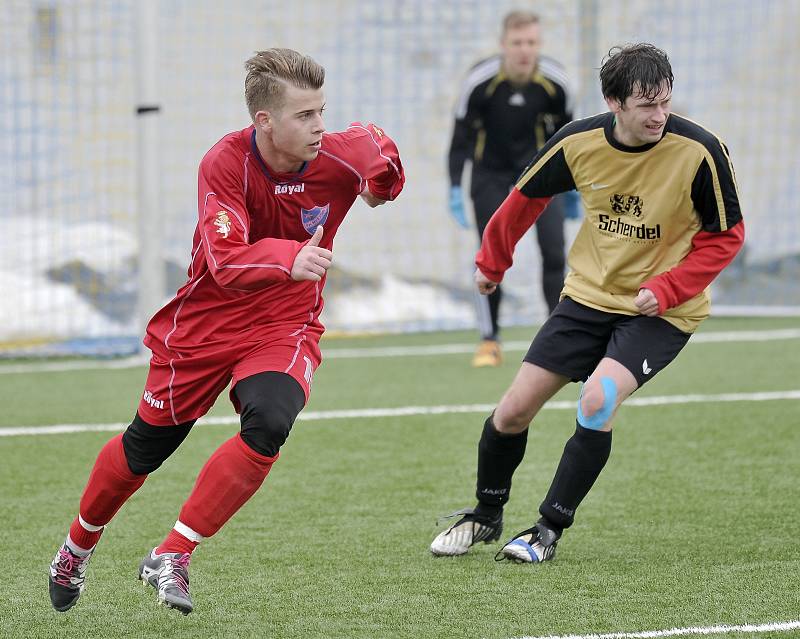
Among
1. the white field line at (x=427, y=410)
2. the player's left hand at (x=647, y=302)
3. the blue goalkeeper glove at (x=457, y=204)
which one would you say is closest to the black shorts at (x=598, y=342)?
the player's left hand at (x=647, y=302)

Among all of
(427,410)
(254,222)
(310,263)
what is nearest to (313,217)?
(254,222)

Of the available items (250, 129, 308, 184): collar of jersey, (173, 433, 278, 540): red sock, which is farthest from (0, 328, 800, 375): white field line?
(173, 433, 278, 540): red sock

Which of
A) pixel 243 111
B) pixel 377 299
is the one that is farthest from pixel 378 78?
pixel 377 299

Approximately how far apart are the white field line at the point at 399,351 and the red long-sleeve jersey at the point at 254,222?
16.2ft

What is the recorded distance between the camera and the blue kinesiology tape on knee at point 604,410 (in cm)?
377

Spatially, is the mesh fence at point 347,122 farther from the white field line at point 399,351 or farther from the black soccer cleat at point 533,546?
the black soccer cleat at point 533,546

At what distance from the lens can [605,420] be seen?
151 inches

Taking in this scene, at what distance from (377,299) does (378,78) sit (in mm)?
1843

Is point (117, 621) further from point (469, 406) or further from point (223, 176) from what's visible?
point (469, 406)

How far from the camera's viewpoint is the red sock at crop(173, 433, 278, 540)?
3.30m

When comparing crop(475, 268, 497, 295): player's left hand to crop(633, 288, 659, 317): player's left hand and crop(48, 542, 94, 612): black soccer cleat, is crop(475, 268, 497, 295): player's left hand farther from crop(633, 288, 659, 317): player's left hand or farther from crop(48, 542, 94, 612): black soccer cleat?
crop(48, 542, 94, 612): black soccer cleat

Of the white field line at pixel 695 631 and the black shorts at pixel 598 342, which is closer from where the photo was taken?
the white field line at pixel 695 631

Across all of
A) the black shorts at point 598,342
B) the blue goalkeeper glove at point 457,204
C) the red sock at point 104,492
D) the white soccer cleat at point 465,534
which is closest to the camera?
the red sock at point 104,492

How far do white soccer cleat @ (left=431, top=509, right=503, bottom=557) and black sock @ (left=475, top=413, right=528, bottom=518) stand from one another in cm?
3
